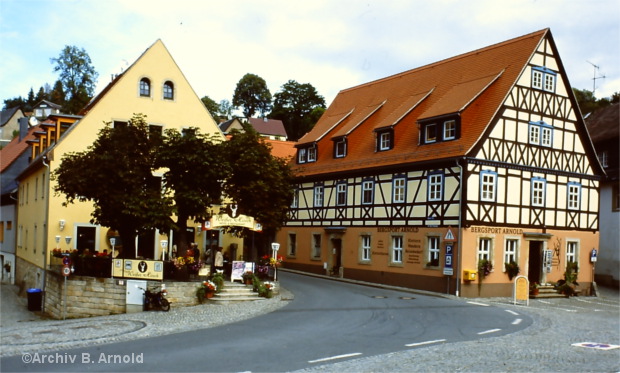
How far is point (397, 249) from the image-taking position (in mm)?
34094

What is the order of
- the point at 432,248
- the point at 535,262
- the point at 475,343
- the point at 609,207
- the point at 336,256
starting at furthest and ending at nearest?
the point at 609,207 < the point at 336,256 < the point at 535,262 < the point at 432,248 < the point at 475,343

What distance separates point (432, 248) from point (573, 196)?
28.1 ft

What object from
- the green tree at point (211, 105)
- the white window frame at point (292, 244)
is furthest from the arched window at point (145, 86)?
the green tree at point (211, 105)

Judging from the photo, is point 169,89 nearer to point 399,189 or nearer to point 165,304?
point 399,189

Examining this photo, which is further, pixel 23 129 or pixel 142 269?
pixel 23 129

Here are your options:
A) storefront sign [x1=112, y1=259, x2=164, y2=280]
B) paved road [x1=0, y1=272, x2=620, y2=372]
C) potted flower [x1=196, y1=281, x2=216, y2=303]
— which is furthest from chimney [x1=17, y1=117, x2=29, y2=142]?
potted flower [x1=196, y1=281, x2=216, y2=303]

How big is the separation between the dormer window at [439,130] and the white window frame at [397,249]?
4899mm

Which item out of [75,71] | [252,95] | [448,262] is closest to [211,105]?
[252,95]

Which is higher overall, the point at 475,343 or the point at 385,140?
the point at 385,140

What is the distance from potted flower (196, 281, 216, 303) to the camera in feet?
81.1

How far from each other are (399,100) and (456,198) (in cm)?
1093

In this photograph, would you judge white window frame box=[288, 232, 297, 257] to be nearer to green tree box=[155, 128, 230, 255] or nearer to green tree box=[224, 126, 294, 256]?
green tree box=[224, 126, 294, 256]

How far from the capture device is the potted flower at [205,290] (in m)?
24.7

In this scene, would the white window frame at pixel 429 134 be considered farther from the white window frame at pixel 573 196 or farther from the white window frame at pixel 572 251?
the white window frame at pixel 572 251
